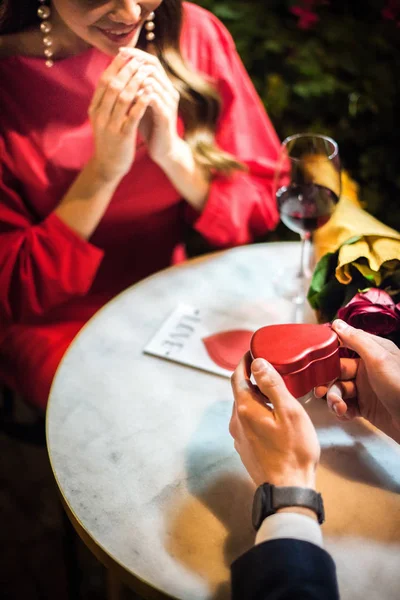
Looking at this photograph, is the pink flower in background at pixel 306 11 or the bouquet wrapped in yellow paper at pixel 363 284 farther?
the pink flower in background at pixel 306 11

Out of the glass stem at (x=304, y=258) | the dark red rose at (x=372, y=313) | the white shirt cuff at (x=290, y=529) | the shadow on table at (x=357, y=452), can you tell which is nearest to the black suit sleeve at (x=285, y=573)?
the white shirt cuff at (x=290, y=529)

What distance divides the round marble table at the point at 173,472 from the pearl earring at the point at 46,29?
1.69 ft

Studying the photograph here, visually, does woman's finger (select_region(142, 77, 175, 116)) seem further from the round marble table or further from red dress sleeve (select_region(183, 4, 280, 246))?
the round marble table

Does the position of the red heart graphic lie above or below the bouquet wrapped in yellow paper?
below

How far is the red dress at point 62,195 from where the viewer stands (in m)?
1.27

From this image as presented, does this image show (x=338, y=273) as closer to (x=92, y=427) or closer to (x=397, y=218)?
(x=92, y=427)

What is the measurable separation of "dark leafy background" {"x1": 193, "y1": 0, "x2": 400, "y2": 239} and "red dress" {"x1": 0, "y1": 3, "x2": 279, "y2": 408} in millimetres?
663

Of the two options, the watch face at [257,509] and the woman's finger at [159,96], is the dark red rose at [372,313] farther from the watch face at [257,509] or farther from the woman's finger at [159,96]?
the woman's finger at [159,96]

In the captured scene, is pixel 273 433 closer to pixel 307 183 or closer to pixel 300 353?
pixel 300 353

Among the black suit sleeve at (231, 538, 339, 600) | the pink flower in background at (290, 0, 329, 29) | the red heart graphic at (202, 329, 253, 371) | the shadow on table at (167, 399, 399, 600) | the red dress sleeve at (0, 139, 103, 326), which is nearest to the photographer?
the black suit sleeve at (231, 538, 339, 600)

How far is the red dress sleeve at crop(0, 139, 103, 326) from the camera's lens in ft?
4.23

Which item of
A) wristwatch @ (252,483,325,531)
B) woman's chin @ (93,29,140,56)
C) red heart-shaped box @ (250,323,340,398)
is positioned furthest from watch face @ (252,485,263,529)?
woman's chin @ (93,29,140,56)

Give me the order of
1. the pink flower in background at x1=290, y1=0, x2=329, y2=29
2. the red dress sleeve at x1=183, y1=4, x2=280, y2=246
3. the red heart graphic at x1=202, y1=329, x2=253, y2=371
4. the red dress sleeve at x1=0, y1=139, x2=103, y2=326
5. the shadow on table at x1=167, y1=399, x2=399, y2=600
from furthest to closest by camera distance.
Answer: the pink flower in background at x1=290, y1=0, x2=329, y2=29 → the red dress sleeve at x1=183, y1=4, x2=280, y2=246 → the red dress sleeve at x1=0, y1=139, x2=103, y2=326 → the red heart graphic at x1=202, y1=329, x2=253, y2=371 → the shadow on table at x1=167, y1=399, x2=399, y2=600

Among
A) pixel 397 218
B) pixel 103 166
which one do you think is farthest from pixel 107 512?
pixel 397 218
